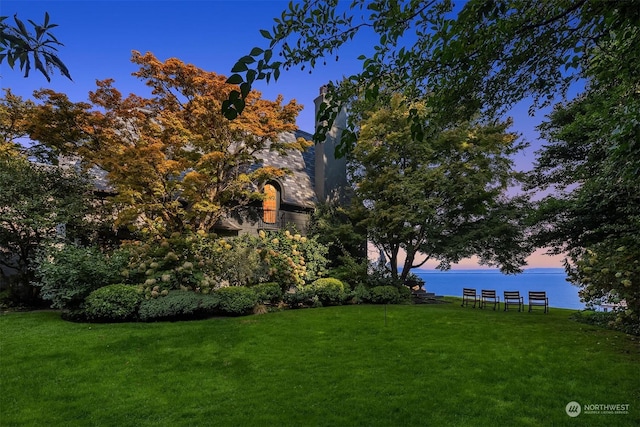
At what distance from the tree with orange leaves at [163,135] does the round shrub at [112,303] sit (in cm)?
310

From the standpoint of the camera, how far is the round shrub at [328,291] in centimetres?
1395

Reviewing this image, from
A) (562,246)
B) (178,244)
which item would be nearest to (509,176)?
(562,246)

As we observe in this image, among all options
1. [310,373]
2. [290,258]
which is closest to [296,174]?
[290,258]

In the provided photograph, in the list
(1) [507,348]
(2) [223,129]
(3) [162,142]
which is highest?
(2) [223,129]

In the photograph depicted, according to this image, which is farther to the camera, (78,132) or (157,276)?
(78,132)

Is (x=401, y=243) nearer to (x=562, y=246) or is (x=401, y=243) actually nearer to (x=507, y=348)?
(x=562, y=246)

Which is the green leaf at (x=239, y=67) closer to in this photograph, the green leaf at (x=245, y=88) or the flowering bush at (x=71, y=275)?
the green leaf at (x=245, y=88)

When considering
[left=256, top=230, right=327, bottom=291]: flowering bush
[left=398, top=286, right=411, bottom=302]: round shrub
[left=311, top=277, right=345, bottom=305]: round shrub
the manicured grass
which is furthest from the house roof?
the manicured grass

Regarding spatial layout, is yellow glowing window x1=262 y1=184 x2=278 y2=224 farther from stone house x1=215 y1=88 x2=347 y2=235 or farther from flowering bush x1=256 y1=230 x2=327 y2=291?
flowering bush x1=256 y1=230 x2=327 y2=291

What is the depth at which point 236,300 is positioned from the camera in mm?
11359

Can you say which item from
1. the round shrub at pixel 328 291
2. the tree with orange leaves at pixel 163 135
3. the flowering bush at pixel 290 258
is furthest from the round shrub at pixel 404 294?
the tree with orange leaves at pixel 163 135

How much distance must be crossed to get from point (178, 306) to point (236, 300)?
1814mm

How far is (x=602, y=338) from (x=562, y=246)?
6822mm

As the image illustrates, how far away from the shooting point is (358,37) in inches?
102
